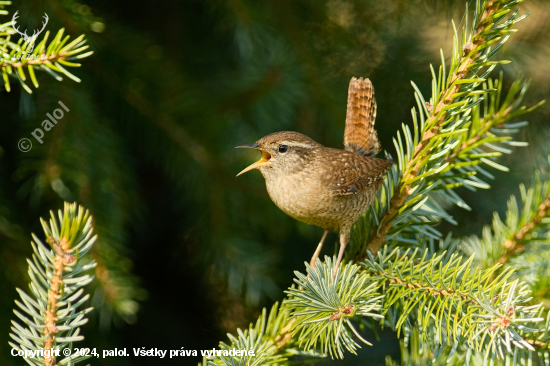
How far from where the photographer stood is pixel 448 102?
4.72 feet

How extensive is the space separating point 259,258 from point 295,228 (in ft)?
1.43

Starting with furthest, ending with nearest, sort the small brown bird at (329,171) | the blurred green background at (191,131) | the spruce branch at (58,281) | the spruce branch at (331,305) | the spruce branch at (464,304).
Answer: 1. the small brown bird at (329,171)
2. the blurred green background at (191,131)
3. the spruce branch at (331,305)
4. the spruce branch at (464,304)
5. the spruce branch at (58,281)

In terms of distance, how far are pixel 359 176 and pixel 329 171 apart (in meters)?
0.17

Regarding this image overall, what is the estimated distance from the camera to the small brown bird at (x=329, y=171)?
6.68ft

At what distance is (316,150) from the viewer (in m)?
2.40

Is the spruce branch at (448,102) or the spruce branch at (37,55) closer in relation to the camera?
the spruce branch at (37,55)

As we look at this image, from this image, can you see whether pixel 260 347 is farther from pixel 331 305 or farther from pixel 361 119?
pixel 361 119

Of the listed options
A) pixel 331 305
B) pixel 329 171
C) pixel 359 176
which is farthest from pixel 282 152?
pixel 331 305

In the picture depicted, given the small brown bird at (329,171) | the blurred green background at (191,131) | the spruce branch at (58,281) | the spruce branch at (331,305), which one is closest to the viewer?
the spruce branch at (58,281)

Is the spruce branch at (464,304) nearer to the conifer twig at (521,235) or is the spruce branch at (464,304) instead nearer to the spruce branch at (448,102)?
the spruce branch at (448,102)

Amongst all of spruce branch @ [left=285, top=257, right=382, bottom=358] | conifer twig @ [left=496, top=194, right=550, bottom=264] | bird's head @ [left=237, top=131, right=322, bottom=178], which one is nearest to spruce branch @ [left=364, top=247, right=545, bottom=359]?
spruce branch @ [left=285, top=257, right=382, bottom=358]

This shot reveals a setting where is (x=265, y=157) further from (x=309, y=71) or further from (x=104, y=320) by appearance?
(x=104, y=320)

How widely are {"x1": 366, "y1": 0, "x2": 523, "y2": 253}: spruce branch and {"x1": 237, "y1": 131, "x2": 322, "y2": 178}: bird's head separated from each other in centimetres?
59

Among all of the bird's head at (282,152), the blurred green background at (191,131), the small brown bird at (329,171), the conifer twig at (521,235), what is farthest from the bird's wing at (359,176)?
the conifer twig at (521,235)
